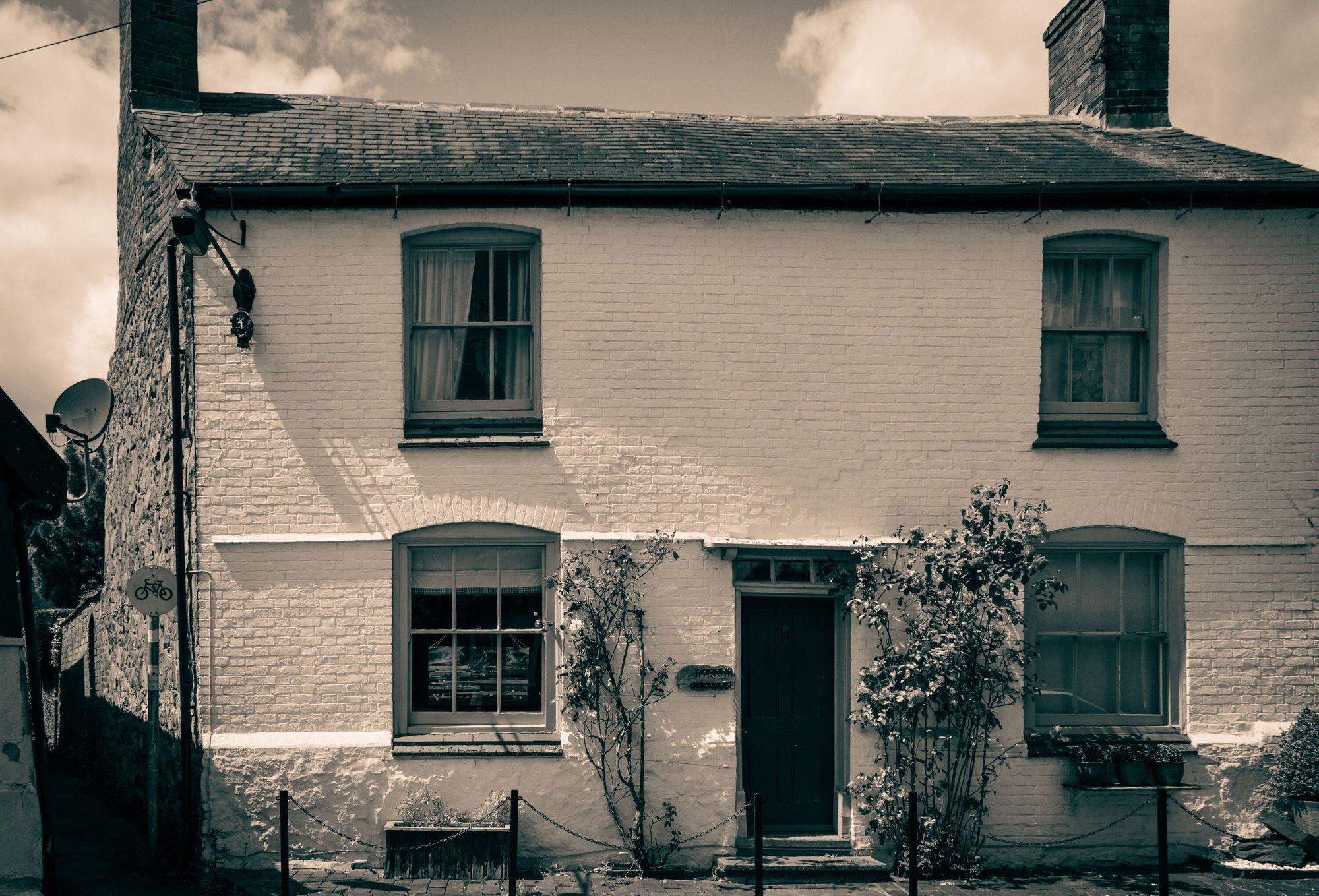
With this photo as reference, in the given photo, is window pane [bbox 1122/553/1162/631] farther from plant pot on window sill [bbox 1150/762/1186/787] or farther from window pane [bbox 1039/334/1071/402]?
window pane [bbox 1039/334/1071/402]

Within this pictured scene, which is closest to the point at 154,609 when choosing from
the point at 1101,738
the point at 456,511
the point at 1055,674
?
the point at 456,511

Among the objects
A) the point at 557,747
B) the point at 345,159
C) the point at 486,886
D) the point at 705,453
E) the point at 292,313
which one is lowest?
the point at 486,886

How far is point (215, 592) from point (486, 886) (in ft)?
11.7

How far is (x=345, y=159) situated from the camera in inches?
356

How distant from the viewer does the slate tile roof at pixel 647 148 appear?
870cm

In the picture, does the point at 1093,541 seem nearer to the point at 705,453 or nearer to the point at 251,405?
the point at 705,453

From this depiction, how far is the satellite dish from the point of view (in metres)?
8.56

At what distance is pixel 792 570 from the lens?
862 centimetres

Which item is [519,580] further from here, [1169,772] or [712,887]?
[1169,772]

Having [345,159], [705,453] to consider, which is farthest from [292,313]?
[705,453]

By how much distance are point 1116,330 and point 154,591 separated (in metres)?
9.20

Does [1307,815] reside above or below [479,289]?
below

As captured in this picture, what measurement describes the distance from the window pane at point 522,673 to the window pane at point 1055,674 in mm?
4739

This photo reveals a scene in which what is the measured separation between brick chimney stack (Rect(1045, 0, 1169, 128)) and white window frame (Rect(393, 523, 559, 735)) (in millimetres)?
8178
